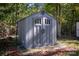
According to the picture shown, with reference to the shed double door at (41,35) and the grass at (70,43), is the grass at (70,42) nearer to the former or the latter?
the grass at (70,43)

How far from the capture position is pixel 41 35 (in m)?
8.30

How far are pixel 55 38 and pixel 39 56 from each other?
0.30 m

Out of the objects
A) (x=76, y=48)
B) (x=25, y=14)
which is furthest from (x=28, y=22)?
(x=76, y=48)

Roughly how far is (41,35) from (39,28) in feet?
0.30

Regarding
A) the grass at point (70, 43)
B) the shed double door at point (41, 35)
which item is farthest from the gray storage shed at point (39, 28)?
the grass at point (70, 43)

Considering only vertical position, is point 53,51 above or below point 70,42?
below

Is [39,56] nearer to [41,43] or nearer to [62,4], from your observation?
[41,43]

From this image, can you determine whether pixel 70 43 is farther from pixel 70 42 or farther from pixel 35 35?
pixel 35 35

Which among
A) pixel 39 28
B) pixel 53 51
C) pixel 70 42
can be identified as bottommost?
pixel 53 51

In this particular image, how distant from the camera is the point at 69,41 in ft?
27.2

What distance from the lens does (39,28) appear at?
8281 mm

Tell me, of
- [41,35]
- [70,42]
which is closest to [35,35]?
[41,35]

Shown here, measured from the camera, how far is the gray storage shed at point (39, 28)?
8266 millimetres

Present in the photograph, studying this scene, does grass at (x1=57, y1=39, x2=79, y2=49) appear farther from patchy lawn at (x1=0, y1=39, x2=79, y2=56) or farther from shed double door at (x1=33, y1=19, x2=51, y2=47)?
shed double door at (x1=33, y1=19, x2=51, y2=47)
